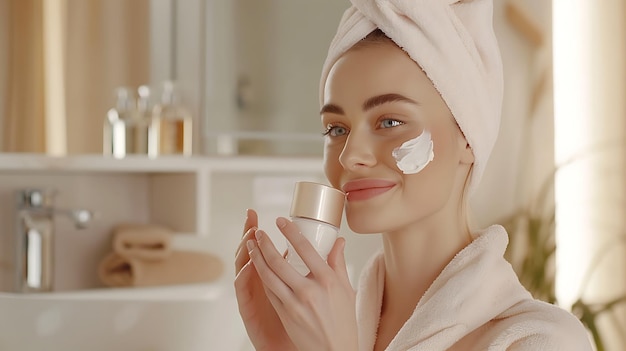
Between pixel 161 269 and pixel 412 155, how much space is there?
853 mm

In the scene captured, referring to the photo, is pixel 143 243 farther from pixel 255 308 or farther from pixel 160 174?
pixel 255 308

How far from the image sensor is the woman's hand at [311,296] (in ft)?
2.22

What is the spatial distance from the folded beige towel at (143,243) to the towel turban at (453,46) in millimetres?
739

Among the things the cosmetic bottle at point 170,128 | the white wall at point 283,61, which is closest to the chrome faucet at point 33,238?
the cosmetic bottle at point 170,128

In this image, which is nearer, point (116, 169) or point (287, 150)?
point (116, 169)

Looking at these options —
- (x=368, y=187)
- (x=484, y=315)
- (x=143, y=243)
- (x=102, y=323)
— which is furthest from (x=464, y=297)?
(x=143, y=243)

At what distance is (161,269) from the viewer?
1493 millimetres

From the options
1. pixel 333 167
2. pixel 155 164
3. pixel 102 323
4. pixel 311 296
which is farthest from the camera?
pixel 155 164

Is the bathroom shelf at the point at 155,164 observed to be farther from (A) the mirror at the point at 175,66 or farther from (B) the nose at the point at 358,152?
(B) the nose at the point at 358,152

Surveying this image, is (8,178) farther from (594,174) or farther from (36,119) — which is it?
(594,174)

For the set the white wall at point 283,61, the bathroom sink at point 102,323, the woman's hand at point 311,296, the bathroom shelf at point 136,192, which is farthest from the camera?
the white wall at point 283,61

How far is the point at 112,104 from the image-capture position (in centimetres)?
148

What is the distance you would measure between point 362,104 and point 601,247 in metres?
1.33

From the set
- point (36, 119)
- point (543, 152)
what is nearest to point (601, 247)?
point (543, 152)
